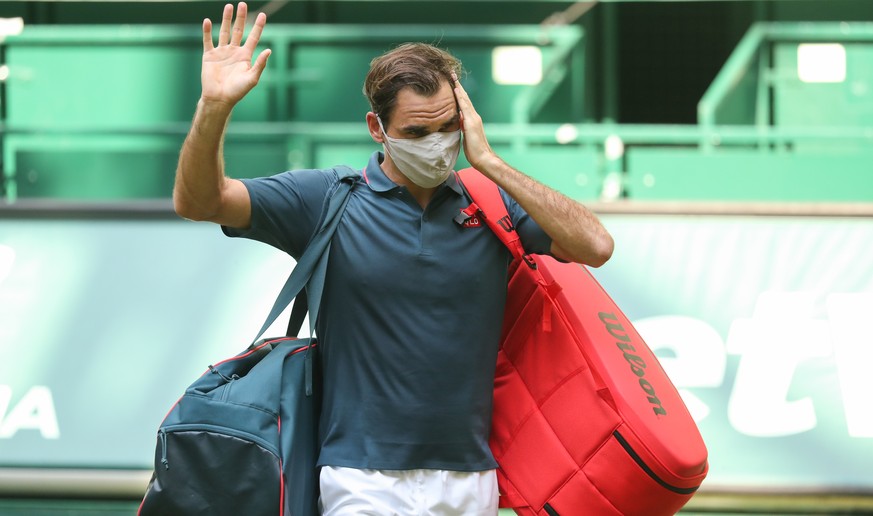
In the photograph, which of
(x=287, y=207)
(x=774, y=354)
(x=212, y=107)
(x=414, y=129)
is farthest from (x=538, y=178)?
(x=212, y=107)

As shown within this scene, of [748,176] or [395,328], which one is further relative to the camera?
[748,176]

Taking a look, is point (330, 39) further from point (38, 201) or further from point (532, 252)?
point (532, 252)

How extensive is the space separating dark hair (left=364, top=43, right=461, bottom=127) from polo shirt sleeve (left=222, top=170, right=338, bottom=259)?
8.6 inches

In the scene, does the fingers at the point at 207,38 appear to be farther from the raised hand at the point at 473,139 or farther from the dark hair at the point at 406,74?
the raised hand at the point at 473,139

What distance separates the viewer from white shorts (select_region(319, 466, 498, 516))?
234 cm

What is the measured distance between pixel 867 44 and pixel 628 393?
4.26 meters

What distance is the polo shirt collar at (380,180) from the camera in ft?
8.19

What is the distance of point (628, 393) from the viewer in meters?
2.46

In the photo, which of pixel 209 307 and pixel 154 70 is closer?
pixel 209 307

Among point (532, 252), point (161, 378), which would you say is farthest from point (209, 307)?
point (532, 252)

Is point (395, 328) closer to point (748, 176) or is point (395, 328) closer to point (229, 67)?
point (229, 67)

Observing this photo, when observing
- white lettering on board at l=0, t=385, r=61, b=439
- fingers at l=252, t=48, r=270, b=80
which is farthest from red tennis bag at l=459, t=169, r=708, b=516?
white lettering on board at l=0, t=385, r=61, b=439

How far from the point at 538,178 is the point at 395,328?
3462 millimetres

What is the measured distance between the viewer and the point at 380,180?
252 cm
